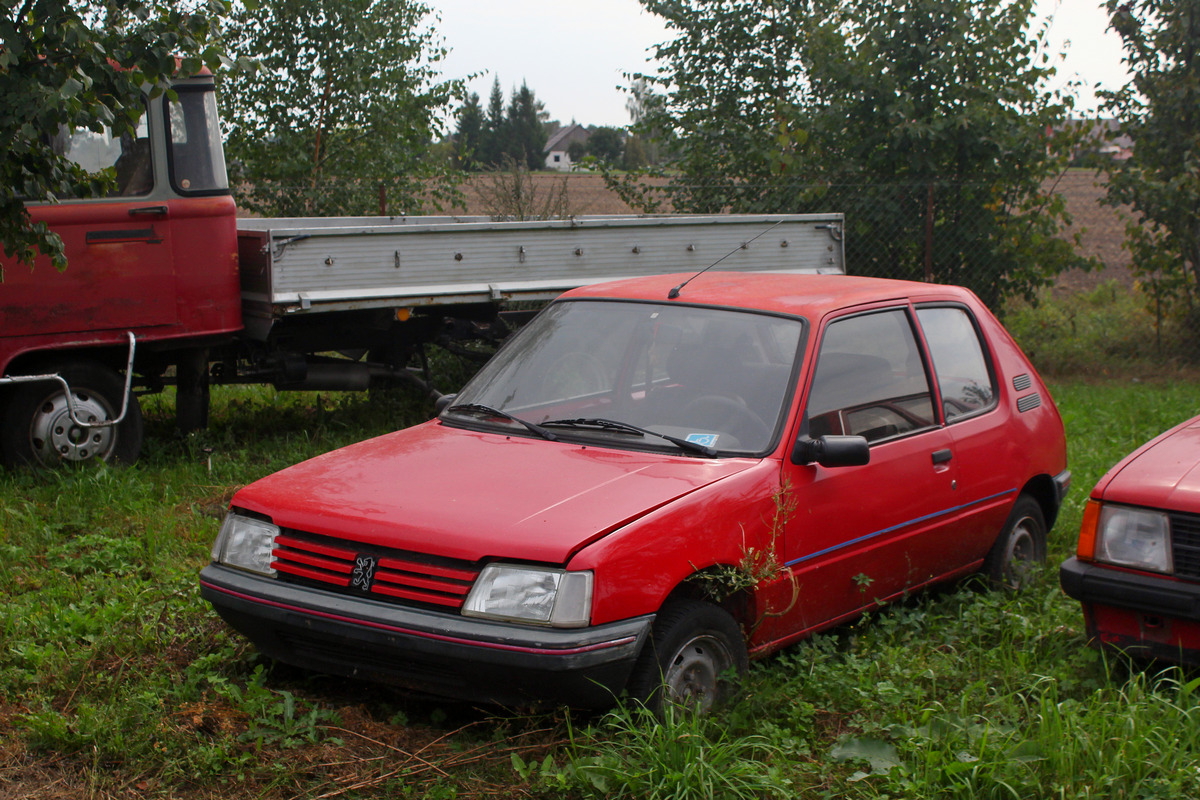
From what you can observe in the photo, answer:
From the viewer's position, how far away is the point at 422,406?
9391 millimetres

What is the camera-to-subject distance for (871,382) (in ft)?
14.5

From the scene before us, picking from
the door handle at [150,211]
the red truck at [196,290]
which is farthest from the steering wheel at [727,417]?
the door handle at [150,211]

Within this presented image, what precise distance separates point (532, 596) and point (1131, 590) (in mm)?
2034

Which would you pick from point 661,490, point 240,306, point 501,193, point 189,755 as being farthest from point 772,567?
point 501,193

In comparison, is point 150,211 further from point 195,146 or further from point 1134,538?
point 1134,538

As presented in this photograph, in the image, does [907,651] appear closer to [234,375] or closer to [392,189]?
[234,375]

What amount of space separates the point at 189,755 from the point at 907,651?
2549 millimetres

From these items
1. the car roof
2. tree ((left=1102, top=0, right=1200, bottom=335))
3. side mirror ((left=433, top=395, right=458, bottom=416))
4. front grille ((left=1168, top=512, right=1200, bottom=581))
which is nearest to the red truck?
side mirror ((left=433, top=395, right=458, bottom=416))

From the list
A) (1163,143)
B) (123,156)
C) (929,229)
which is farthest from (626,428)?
(1163,143)

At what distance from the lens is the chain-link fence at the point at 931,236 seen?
12.0 metres

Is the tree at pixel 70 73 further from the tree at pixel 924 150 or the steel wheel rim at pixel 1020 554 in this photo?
the tree at pixel 924 150

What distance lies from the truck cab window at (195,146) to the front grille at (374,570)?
4411mm

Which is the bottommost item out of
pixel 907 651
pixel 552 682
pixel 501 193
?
pixel 907 651

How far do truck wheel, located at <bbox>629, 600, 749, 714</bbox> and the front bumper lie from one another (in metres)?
0.11
